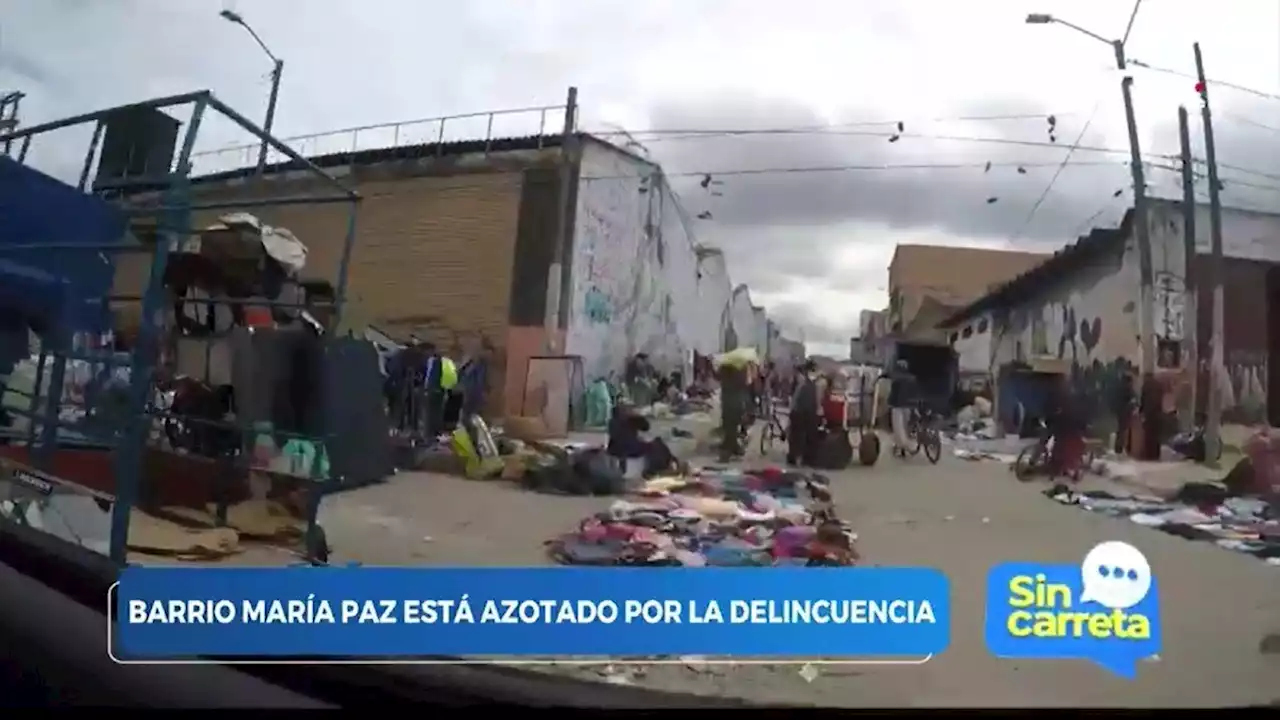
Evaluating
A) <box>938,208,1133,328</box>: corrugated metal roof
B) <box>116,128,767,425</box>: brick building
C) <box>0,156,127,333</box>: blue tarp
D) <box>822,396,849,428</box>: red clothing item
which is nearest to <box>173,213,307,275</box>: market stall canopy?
<box>116,128,767,425</box>: brick building

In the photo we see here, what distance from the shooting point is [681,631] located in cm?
148

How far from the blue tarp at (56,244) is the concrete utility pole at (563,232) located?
2.87 feet

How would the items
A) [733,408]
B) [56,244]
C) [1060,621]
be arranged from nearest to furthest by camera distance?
[1060,621]
[733,408]
[56,244]

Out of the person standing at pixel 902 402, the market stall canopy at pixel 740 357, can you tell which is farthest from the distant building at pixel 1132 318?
the market stall canopy at pixel 740 357

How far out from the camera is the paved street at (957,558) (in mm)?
1475

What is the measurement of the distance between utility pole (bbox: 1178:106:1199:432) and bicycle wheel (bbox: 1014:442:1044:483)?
0.26 metres

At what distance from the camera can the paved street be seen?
1.47 m

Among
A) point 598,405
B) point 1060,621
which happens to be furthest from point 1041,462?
point 598,405

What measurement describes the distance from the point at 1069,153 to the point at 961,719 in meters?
1.03

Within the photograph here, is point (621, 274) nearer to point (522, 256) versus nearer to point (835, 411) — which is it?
point (522, 256)

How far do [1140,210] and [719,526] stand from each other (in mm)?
977

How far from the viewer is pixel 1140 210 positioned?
1.64 meters

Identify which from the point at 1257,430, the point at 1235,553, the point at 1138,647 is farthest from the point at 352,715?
the point at 1257,430

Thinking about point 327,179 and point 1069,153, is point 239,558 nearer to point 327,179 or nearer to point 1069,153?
point 327,179
